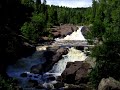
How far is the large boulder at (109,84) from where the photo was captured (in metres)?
37.4

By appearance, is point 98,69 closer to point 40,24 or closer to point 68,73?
point 68,73

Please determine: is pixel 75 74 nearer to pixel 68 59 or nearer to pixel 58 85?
pixel 58 85

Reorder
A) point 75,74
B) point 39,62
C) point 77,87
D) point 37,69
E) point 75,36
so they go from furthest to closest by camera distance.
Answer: point 75,36
point 39,62
point 37,69
point 75,74
point 77,87

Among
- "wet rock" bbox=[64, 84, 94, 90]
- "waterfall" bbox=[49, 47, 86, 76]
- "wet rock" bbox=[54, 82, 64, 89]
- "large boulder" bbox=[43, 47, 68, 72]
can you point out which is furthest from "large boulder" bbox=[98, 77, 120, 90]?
"large boulder" bbox=[43, 47, 68, 72]

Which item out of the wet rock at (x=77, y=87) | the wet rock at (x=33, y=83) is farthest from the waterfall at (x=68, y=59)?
the wet rock at (x=77, y=87)

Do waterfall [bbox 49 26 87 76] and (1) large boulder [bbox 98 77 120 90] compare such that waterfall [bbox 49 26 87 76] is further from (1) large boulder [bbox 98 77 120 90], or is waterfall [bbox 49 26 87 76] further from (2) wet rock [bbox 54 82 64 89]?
(1) large boulder [bbox 98 77 120 90]

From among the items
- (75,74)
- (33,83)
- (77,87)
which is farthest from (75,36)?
(77,87)

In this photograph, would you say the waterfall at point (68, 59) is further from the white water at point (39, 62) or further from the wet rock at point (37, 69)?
the wet rock at point (37, 69)

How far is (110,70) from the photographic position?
41.6 metres

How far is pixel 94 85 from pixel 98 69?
6.69 ft

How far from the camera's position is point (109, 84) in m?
37.6

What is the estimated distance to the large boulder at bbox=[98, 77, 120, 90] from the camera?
123ft

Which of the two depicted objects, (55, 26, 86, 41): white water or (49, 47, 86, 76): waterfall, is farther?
(55, 26, 86, 41): white water

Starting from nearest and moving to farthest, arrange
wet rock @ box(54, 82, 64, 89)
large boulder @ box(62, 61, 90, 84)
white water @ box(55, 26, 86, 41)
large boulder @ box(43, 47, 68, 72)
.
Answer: wet rock @ box(54, 82, 64, 89), large boulder @ box(62, 61, 90, 84), large boulder @ box(43, 47, 68, 72), white water @ box(55, 26, 86, 41)
